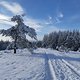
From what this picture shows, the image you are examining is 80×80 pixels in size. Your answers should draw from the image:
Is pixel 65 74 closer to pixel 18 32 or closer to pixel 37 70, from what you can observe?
pixel 37 70

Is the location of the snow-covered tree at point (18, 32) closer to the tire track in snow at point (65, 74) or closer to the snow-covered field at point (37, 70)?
the snow-covered field at point (37, 70)

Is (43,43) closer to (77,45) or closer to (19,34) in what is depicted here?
(77,45)

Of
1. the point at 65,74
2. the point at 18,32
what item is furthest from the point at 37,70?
the point at 18,32

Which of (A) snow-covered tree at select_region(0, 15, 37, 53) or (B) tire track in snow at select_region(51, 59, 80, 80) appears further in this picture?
(A) snow-covered tree at select_region(0, 15, 37, 53)

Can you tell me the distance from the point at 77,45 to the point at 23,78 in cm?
7099

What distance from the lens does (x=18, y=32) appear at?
33156mm

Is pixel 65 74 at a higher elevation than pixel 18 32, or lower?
lower

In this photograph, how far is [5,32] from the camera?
32.8 m

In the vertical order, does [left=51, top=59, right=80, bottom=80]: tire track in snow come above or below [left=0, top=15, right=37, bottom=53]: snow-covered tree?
below

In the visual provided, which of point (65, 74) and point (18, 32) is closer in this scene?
point (65, 74)

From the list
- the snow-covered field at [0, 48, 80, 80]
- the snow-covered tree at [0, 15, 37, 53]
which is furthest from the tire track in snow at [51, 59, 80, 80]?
the snow-covered tree at [0, 15, 37, 53]

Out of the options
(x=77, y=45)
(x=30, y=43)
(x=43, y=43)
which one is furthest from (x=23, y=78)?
(x=43, y=43)

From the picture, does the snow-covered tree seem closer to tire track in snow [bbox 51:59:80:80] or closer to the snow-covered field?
the snow-covered field

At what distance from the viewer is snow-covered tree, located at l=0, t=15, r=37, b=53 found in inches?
1292
